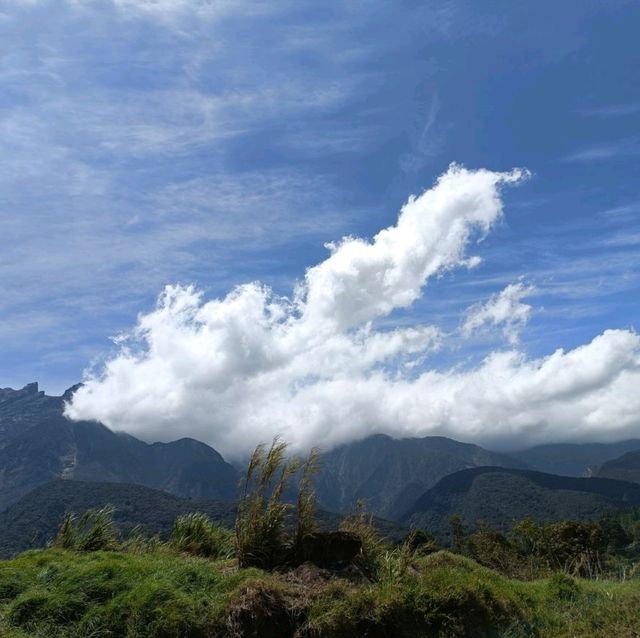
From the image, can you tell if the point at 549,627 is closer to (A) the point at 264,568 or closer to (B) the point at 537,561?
(A) the point at 264,568

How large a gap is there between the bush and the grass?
2.95 metres

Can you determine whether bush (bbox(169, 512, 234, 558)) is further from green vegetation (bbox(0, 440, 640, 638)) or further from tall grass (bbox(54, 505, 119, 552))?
tall grass (bbox(54, 505, 119, 552))

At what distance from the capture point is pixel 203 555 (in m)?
11.4

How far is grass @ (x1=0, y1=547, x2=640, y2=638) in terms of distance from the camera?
6871mm

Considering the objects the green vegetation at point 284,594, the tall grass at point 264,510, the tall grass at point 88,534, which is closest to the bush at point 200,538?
the green vegetation at point 284,594

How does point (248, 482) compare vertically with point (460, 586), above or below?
above

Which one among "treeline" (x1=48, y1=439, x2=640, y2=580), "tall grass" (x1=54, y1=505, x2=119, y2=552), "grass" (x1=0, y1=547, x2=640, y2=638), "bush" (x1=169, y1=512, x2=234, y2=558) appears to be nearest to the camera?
"grass" (x1=0, y1=547, x2=640, y2=638)

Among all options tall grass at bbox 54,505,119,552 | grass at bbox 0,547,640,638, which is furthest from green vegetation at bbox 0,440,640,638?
tall grass at bbox 54,505,119,552

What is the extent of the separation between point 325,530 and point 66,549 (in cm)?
554

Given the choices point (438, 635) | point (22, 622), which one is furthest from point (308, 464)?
point (22, 622)

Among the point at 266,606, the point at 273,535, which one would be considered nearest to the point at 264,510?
the point at 273,535

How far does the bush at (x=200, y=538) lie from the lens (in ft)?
37.6

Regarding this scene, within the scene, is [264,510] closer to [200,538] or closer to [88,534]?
[200,538]

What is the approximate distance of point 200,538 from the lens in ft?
39.0
